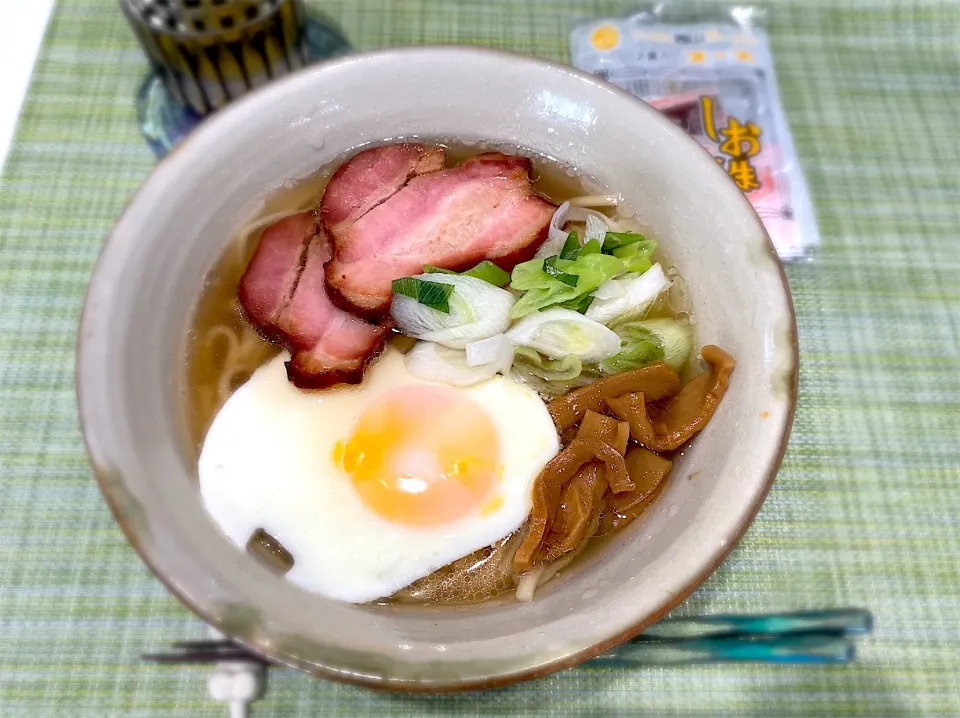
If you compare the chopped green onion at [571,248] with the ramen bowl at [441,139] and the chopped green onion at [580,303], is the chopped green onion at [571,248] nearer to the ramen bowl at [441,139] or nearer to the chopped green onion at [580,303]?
the chopped green onion at [580,303]

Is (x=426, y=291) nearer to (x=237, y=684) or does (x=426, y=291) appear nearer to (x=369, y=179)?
(x=369, y=179)

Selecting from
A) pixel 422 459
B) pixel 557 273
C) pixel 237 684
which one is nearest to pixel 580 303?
pixel 557 273

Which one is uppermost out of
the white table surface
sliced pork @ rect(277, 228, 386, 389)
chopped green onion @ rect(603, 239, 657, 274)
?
the white table surface

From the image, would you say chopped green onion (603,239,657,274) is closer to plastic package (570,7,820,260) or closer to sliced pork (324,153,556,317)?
sliced pork (324,153,556,317)

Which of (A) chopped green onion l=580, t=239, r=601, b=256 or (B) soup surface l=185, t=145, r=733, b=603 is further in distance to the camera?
(A) chopped green onion l=580, t=239, r=601, b=256

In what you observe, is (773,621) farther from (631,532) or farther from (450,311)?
(450,311)

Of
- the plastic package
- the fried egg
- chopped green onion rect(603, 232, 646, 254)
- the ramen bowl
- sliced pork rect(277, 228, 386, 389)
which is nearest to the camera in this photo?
the ramen bowl

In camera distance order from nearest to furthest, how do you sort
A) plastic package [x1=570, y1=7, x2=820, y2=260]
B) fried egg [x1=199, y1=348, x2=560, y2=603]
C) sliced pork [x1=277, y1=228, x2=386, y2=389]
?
fried egg [x1=199, y1=348, x2=560, y2=603] → sliced pork [x1=277, y1=228, x2=386, y2=389] → plastic package [x1=570, y1=7, x2=820, y2=260]

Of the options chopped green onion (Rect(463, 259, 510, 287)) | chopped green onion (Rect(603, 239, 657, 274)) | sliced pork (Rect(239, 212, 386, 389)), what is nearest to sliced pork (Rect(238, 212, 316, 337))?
sliced pork (Rect(239, 212, 386, 389))
